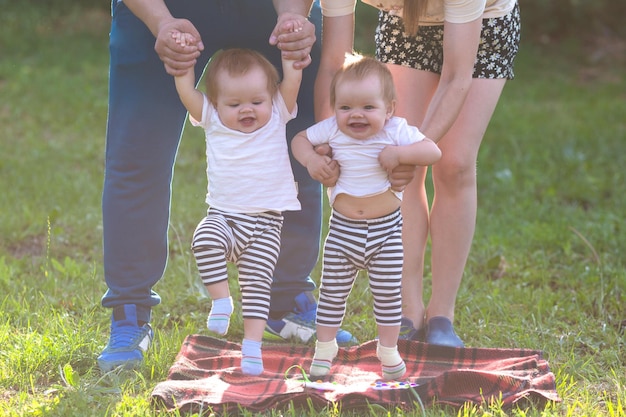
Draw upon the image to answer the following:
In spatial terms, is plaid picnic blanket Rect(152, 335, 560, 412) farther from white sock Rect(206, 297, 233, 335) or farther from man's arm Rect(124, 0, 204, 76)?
man's arm Rect(124, 0, 204, 76)

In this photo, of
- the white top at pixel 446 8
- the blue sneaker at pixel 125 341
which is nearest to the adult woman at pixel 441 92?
the white top at pixel 446 8

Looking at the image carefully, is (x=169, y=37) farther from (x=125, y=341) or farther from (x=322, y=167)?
(x=125, y=341)

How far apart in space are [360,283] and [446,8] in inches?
63.5

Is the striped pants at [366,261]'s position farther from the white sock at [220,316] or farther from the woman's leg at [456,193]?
the woman's leg at [456,193]

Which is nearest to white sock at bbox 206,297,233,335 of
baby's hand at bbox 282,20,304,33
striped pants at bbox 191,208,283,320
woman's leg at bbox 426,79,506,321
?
striped pants at bbox 191,208,283,320

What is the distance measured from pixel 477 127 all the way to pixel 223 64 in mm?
984

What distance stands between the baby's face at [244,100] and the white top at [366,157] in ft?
0.82

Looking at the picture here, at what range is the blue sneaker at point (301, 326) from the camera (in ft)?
11.4

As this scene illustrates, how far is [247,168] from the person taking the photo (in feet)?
9.22

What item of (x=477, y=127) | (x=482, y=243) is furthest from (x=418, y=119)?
(x=482, y=243)

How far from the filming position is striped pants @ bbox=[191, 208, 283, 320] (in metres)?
2.78

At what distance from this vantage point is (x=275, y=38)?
9.33 ft

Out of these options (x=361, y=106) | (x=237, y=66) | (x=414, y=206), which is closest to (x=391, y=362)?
(x=414, y=206)

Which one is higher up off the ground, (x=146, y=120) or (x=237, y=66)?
(x=237, y=66)
